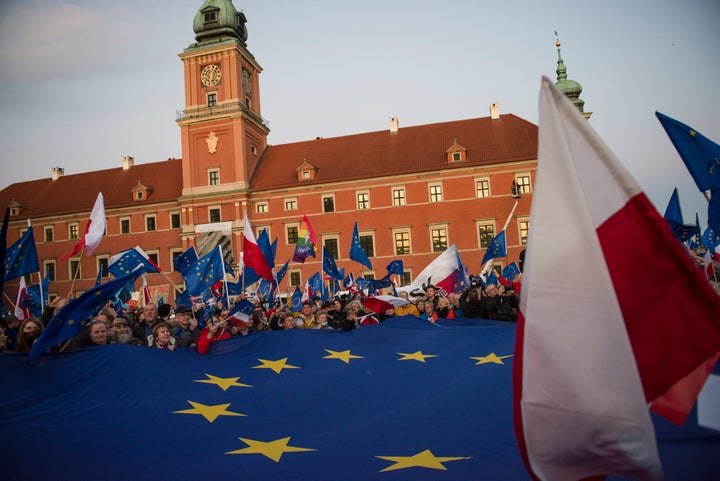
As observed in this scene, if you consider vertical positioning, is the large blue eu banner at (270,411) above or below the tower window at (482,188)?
below

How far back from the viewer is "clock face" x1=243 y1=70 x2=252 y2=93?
47.0 m

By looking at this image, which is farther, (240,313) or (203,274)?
(203,274)

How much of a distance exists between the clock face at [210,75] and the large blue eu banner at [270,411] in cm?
4305

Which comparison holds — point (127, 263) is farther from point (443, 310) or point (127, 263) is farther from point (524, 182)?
point (524, 182)

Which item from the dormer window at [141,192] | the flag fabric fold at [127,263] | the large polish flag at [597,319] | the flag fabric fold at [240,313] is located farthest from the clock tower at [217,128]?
the large polish flag at [597,319]

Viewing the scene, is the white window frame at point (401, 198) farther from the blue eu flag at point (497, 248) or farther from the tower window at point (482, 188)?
the blue eu flag at point (497, 248)

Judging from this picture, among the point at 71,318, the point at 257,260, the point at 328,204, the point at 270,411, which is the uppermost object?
the point at 328,204

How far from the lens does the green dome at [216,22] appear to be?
155 ft

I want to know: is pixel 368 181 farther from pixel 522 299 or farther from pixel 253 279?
pixel 522 299

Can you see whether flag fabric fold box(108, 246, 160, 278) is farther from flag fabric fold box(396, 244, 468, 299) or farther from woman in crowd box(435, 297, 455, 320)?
flag fabric fold box(396, 244, 468, 299)

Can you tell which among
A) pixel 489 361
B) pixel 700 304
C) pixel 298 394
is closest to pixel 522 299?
pixel 700 304

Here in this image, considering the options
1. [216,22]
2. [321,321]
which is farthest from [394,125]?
[321,321]

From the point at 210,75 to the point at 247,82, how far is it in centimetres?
333

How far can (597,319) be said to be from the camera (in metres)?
2.30
